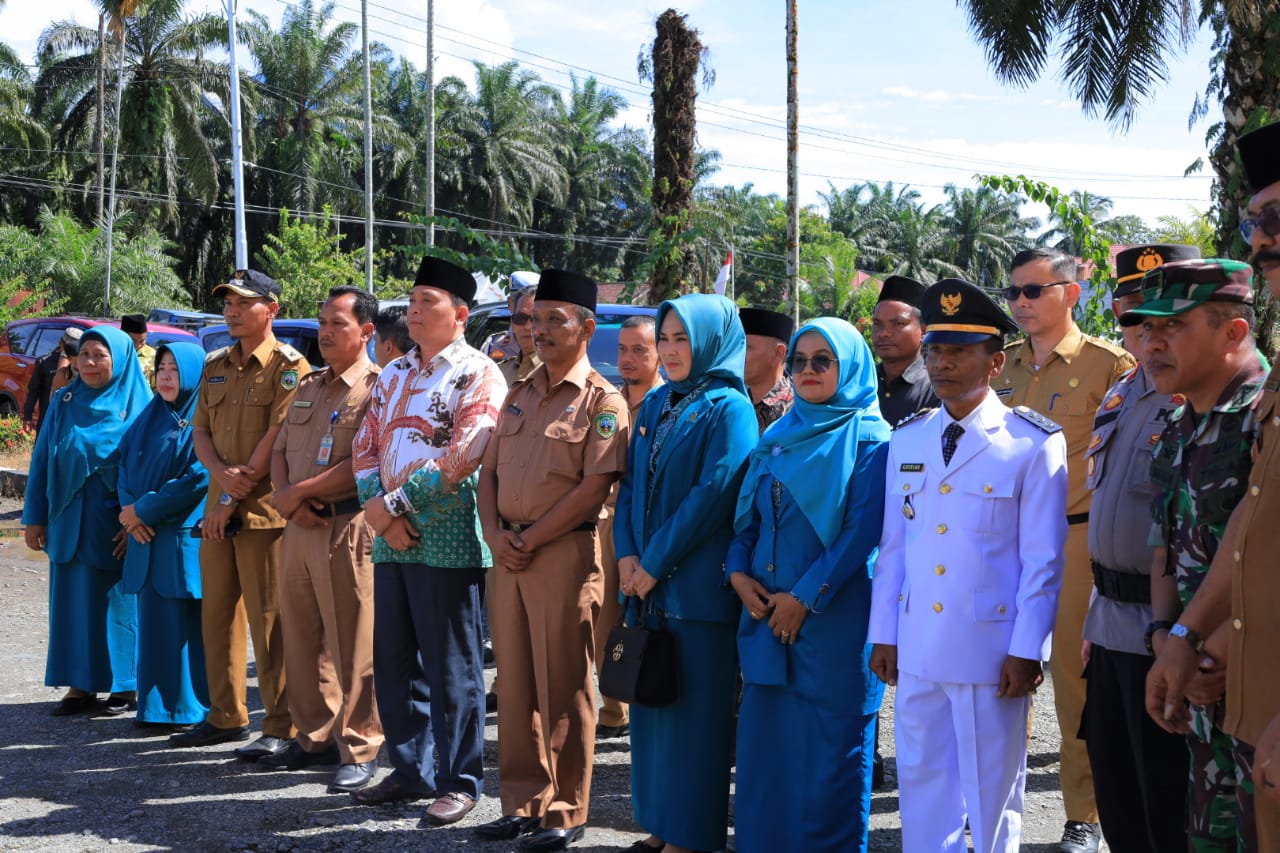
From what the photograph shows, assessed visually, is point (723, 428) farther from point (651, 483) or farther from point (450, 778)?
point (450, 778)

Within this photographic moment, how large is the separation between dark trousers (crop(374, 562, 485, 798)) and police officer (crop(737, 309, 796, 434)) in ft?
4.90

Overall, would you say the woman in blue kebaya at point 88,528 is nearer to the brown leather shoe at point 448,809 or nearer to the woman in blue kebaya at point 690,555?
the brown leather shoe at point 448,809

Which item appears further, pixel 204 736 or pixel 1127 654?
pixel 204 736

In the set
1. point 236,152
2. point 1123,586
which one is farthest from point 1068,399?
point 236,152

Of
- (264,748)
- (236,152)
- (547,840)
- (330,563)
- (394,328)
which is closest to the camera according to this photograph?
(547,840)

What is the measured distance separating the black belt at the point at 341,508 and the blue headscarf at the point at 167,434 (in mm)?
1254

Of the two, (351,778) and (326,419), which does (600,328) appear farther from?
(351,778)

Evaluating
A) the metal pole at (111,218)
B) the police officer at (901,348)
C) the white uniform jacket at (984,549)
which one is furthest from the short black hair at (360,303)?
the metal pole at (111,218)

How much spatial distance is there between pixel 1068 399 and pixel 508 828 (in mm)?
2769

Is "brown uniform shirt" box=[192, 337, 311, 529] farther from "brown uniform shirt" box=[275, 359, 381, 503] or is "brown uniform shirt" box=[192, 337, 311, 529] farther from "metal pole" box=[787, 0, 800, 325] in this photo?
"metal pole" box=[787, 0, 800, 325]

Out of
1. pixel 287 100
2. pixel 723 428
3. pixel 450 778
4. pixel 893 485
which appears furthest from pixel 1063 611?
pixel 287 100

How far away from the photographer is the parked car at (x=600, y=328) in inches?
378

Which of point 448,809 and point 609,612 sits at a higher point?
point 609,612

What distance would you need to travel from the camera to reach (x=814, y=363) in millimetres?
4141
